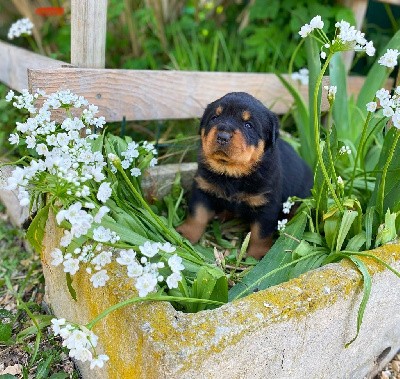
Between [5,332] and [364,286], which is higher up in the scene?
[364,286]

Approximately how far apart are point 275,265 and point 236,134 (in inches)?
23.2

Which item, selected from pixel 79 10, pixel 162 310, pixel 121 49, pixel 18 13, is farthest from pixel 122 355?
pixel 18 13

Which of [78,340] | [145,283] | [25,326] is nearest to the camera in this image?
[78,340]

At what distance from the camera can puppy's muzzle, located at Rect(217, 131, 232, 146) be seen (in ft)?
6.73

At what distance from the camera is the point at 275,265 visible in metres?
2.12

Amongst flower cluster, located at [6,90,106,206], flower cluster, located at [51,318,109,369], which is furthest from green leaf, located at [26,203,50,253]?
flower cluster, located at [51,318,109,369]

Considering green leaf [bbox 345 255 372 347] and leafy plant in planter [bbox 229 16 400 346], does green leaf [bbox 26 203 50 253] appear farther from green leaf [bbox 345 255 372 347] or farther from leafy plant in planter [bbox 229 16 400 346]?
green leaf [bbox 345 255 372 347]

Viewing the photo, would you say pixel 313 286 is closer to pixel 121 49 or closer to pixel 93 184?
pixel 93 184

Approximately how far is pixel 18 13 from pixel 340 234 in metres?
3.98

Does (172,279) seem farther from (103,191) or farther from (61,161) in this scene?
(61,161)

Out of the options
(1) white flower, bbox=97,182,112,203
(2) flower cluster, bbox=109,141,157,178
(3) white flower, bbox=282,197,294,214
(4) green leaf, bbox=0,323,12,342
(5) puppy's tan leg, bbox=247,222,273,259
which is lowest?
(4) green leaf, bbox=0,323,12,342

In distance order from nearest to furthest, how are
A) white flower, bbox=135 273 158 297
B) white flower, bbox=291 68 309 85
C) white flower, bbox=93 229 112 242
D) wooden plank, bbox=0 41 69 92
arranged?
white flower, bbox=135 273 158 297, white flower, bbox=93 229 112 242, wooden plank, bbox=0 41 69 92, white flower, bbox=291 68 309 85

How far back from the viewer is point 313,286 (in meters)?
1.75

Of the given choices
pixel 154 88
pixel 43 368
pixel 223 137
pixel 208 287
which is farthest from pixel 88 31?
pixel 43 368
